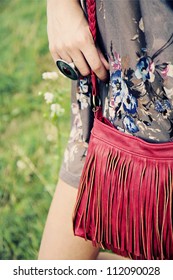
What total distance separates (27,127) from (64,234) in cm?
130

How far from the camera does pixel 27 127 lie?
2770mm

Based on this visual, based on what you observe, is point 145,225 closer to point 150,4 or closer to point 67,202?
point 67,202

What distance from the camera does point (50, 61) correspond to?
3.28m

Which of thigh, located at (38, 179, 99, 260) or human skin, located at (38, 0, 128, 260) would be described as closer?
human skin, located at (38, 0, 128, 260)

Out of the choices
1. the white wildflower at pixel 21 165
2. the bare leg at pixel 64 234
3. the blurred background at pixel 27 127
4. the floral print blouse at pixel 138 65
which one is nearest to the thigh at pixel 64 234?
the bare leg at pixel 64 234

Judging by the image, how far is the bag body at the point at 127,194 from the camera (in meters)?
1.23

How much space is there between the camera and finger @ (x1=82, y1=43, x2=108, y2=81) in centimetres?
126

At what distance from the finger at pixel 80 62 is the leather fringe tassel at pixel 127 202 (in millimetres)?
140

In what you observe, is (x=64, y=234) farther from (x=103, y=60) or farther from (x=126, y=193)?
(x=103, y=60)

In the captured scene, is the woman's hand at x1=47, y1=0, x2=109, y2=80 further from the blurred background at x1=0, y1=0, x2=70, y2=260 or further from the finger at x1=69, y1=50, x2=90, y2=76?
the blurred background at x1=0, y1=0, x2=70, y2=260

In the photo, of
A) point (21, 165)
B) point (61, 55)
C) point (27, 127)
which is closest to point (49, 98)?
point (21, 165)

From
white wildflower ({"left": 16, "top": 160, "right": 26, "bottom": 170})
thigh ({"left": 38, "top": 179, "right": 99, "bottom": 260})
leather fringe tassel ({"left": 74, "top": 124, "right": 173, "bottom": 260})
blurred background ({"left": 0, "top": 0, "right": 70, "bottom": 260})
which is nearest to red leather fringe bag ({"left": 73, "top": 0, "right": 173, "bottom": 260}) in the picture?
leather fringe tassel ({"left": 74, "top": 124, "right": 173, "bottom": 260})

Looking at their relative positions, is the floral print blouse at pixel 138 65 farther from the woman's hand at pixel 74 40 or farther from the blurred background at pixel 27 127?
the blurred background at pixel 27 127

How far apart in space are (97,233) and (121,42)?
1.32 ft
